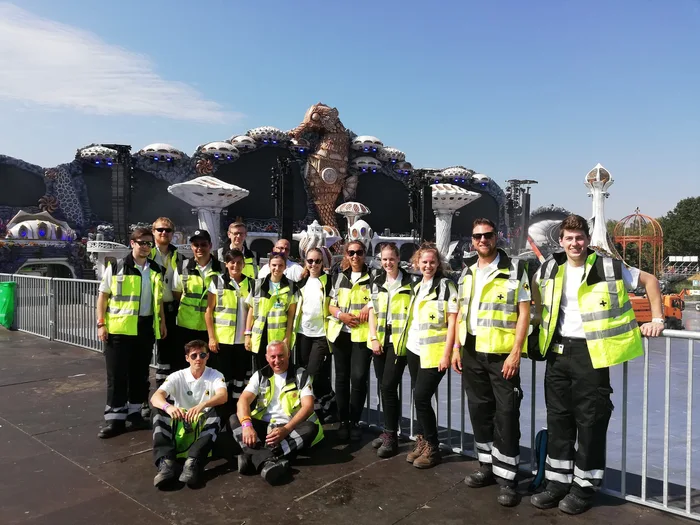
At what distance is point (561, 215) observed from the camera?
132 feet

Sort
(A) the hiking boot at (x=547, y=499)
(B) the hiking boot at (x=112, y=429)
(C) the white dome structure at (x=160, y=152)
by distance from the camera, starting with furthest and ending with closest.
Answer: (C) the white dome structure at (x=160, y=152), (B) the hiking boot at (x=112, y=429), (A) the hiking boot at (x=547, y=499)

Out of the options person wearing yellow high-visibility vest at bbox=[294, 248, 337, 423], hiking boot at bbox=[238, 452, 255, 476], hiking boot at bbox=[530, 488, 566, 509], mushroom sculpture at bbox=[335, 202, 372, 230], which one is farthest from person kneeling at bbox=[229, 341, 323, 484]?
mushroom sculpture at bbox=[335, 202, 372, 230]

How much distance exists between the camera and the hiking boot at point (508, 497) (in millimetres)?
2648

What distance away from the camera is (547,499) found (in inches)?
104

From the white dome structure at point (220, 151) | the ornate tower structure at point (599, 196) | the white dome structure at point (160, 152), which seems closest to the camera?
the ornate tower structure at point (599, 196)

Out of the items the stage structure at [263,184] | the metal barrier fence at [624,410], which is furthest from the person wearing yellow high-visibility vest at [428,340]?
the stage structure at [263,184]

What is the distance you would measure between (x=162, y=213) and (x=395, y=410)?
2823 centimetres

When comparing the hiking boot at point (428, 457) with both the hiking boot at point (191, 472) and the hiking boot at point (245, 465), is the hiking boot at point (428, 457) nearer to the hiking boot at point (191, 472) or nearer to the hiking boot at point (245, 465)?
the hiking boot at point (245, 465)

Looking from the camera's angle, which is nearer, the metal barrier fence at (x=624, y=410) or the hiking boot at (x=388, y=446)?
the metal barrier fence at (x=624, y=410)

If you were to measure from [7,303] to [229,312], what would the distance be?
683 cm

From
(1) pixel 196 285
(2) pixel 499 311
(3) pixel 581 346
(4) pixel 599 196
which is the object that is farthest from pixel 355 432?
(4) pixel 599 196

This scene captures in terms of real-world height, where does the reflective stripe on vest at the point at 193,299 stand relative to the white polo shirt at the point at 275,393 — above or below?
above

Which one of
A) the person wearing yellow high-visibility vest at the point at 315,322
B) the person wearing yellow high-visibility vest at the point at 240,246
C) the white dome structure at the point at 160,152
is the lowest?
the person wearing yellow high-visibility vest at the point at 315,322

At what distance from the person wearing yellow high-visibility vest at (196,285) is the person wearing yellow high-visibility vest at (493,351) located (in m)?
2.02
